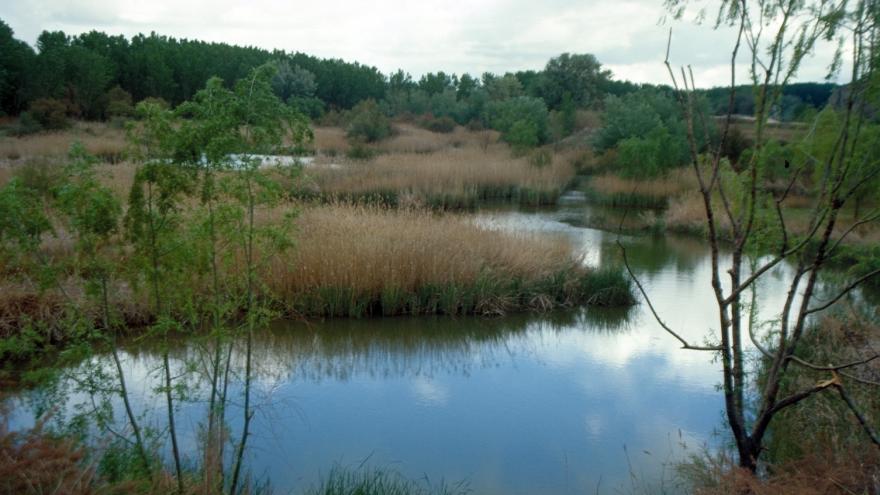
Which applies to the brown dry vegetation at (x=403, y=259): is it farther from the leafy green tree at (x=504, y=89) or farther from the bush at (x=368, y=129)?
the leafy green tree at (x=504, y=89)

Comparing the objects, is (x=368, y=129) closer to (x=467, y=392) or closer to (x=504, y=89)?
(x=504, y=89)

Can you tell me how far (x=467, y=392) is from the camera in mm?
7039

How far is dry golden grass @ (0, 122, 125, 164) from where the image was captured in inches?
819

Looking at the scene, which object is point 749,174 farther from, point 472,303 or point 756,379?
point 472,303

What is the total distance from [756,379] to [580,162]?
23473 millimetres

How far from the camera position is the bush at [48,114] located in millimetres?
30938

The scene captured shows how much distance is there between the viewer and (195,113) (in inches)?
154

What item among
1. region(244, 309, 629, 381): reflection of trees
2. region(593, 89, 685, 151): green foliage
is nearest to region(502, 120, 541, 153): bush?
region(593, 89, 685, 151): green foliage

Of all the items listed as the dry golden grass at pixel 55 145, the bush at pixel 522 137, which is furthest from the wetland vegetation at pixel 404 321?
the bush at pixel 522 137

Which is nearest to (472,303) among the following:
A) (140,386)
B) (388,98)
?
(140,386)

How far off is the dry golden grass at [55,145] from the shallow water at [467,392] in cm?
1344

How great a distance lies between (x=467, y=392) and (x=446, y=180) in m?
14.2

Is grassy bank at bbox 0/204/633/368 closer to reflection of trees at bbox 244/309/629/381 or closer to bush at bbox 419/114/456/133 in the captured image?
reflection of trees at bbox 244/309/629/381

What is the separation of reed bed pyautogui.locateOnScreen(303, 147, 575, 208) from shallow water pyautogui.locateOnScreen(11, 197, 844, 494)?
7.88 m
